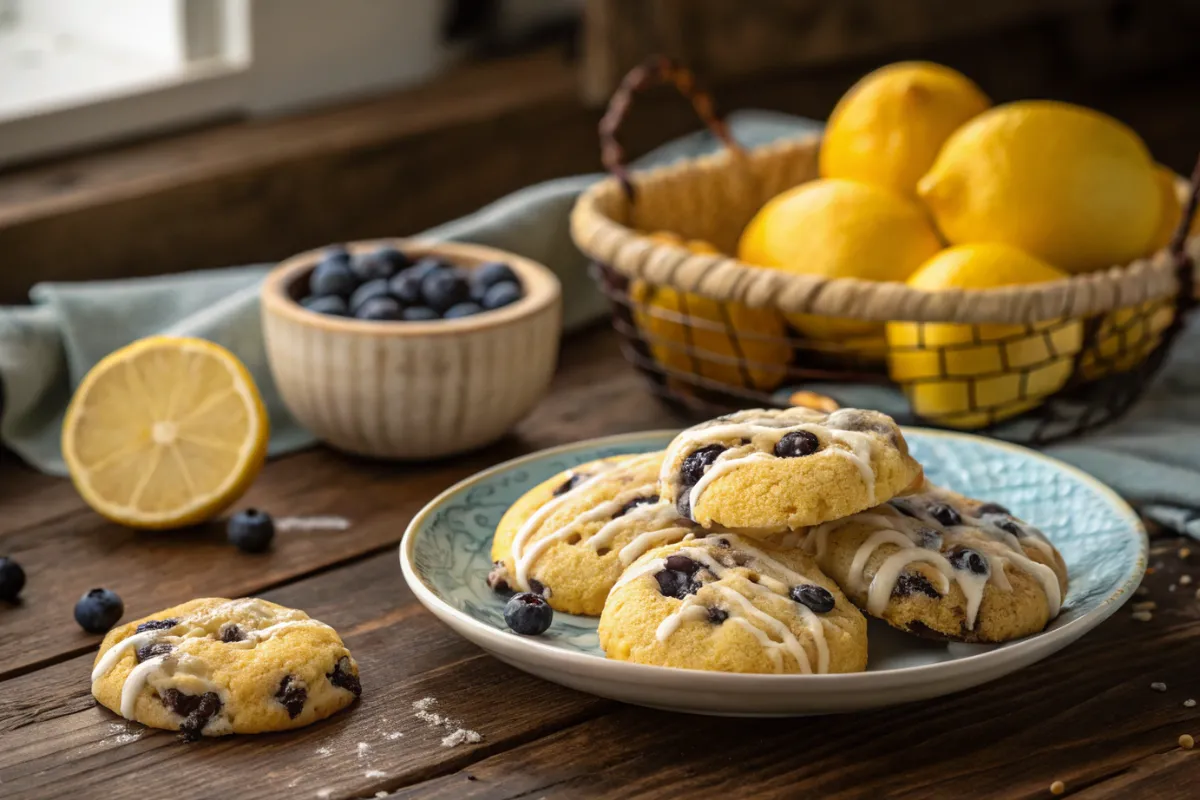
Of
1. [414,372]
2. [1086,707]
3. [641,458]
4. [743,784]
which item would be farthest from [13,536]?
[1086,707]

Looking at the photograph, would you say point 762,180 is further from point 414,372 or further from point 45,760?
point 45,760

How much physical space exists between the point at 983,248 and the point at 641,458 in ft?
1.58

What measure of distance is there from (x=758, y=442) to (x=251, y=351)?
0.82m

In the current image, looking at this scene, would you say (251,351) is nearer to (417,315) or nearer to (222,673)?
(417,315)

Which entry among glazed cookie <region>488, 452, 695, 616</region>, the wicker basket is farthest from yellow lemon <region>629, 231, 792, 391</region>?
glazed cookie <region>488, 452, 695, 616</region>

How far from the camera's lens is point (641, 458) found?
46.6 inches

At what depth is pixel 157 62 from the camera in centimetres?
211

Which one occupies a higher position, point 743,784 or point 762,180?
point 762,180

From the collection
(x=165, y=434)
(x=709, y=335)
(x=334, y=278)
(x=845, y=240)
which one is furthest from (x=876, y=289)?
(x=165, y=434)

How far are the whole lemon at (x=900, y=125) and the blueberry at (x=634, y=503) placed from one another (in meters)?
0.67

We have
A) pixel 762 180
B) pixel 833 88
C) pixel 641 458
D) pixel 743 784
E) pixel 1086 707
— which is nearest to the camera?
pixel 743 784

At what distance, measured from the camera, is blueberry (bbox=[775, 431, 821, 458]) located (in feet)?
3.33

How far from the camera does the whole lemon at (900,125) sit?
162 centimetres

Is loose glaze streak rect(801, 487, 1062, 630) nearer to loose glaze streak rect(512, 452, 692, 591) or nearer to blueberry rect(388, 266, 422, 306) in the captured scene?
loose glaze streak rect(512, 452, 692, 591)
